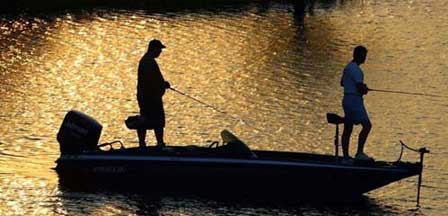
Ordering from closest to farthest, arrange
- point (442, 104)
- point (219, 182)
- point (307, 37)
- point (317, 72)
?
point (219, 182)
point (442, 104)
point (317, 72)
point (307, 37)

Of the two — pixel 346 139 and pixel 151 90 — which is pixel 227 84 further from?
pixel 346 139

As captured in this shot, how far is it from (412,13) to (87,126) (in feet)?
128

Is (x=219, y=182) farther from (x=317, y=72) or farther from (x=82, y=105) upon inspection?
(x=317, y=72)

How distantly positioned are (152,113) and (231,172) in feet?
6.96

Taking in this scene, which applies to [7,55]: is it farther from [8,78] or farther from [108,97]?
[108,97]

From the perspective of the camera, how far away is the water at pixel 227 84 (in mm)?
26125

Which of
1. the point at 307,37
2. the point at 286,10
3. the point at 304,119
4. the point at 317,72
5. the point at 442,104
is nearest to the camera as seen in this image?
the point at 304,119

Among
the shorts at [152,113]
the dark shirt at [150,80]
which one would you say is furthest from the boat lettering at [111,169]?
the dark shirt at [150,80]

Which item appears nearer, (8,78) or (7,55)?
(8,78)

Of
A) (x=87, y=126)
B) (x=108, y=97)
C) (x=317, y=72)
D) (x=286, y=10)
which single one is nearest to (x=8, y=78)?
(x=108, y=97)

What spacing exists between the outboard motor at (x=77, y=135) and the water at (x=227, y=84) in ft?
2.59

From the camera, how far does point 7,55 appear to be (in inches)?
1810

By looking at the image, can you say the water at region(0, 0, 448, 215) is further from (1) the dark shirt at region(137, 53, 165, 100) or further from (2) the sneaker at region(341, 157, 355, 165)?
(1) the dark shirt at region(137, 53, 165, 100)

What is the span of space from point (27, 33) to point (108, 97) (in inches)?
562
